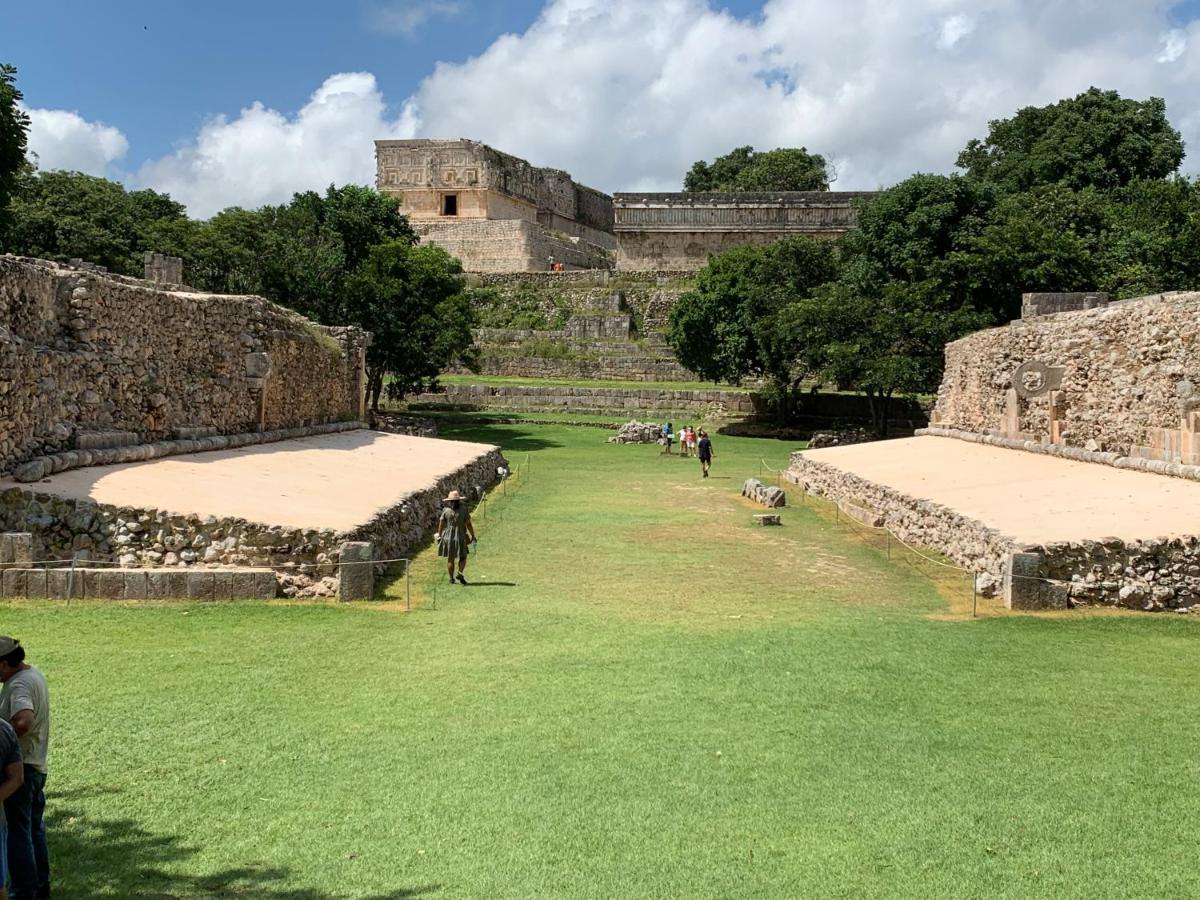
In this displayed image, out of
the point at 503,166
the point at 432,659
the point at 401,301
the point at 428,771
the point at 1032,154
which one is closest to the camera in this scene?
the point at 428,771

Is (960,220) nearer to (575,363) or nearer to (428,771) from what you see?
(575,363)

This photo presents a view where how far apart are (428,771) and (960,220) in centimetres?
3173

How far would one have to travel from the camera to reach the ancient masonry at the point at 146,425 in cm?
952

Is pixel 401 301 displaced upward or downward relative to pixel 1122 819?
upward

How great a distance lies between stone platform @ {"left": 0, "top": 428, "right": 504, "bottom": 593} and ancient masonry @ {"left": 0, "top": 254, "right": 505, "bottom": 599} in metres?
0.02

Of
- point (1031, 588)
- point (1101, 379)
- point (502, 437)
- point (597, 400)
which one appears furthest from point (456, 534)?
point (597, 400)

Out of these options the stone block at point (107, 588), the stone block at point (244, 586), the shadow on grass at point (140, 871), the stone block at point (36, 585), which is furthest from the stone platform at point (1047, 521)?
the stone block at point (36, 585)

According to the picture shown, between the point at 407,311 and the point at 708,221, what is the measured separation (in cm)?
2317

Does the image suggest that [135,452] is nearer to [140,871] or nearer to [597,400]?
[140,871]

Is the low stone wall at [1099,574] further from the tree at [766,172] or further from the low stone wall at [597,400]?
the tree at [766,172]

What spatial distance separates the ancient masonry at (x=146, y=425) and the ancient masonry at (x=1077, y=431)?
21.3 feet

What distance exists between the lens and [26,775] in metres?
4.16

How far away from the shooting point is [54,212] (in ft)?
124

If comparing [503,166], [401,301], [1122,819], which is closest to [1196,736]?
[1122,819]
